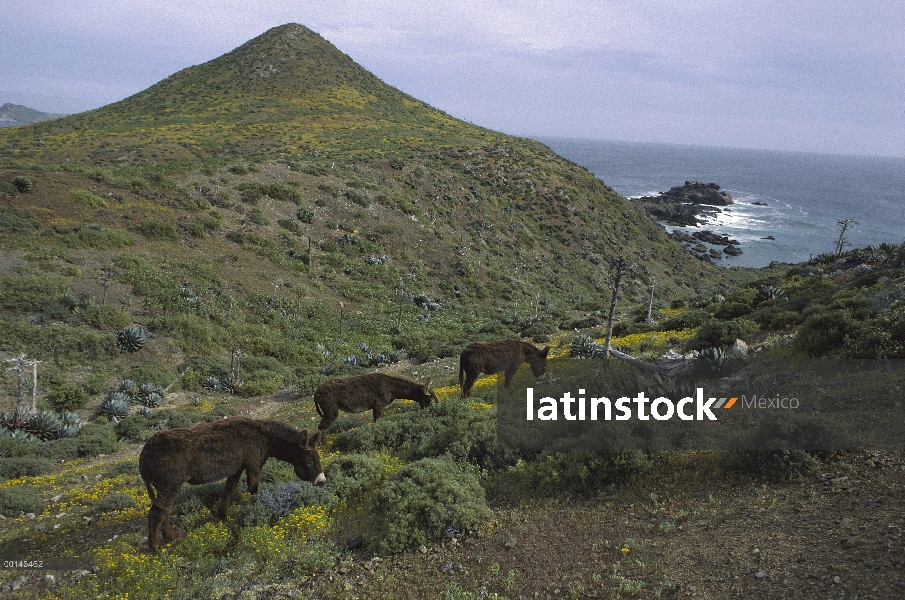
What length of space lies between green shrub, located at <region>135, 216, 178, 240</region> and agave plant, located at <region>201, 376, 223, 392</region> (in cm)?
1290

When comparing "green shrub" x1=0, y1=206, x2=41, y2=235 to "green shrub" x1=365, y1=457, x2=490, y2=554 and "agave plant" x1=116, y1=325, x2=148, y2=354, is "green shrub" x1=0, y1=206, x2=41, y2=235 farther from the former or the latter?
"green shrub" x1=365, y1=457, x2=490, y2=554

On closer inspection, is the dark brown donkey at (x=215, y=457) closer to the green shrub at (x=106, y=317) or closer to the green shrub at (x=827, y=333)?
the green shrub at (x=827, y=333)

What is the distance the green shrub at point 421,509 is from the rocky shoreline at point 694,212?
7265cm

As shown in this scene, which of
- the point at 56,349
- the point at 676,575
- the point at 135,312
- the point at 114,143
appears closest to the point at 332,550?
the point at 676,575

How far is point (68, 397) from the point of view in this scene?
1489 cm

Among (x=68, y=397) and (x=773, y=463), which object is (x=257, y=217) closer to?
(x=68, y=397)

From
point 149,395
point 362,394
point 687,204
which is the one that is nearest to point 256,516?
point 362,394

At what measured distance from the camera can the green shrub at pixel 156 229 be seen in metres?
26.3

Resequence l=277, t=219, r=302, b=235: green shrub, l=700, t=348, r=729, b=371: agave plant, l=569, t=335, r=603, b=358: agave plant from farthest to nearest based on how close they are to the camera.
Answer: l=277, t=219, r=302, b=235: green shrub, l=569, t=335, r=603, b=358: agave plant, l=700, t=348, r=729, b=371: agave plant

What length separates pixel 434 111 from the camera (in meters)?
101

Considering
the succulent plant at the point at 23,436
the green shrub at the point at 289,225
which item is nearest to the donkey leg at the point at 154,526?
the succulent plant at the point at 23,436

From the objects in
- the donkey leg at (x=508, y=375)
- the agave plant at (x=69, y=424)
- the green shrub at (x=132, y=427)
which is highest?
the donkey leg at (x=508, y=375)

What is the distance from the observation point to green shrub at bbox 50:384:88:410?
14656mm

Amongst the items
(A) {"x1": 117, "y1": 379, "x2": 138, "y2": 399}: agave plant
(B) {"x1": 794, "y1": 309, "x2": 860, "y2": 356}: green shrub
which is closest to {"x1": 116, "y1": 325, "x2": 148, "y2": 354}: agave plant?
(A) {"x1": 117, "y1": 379, "x2": 138, "y2": 399}: agave plant
